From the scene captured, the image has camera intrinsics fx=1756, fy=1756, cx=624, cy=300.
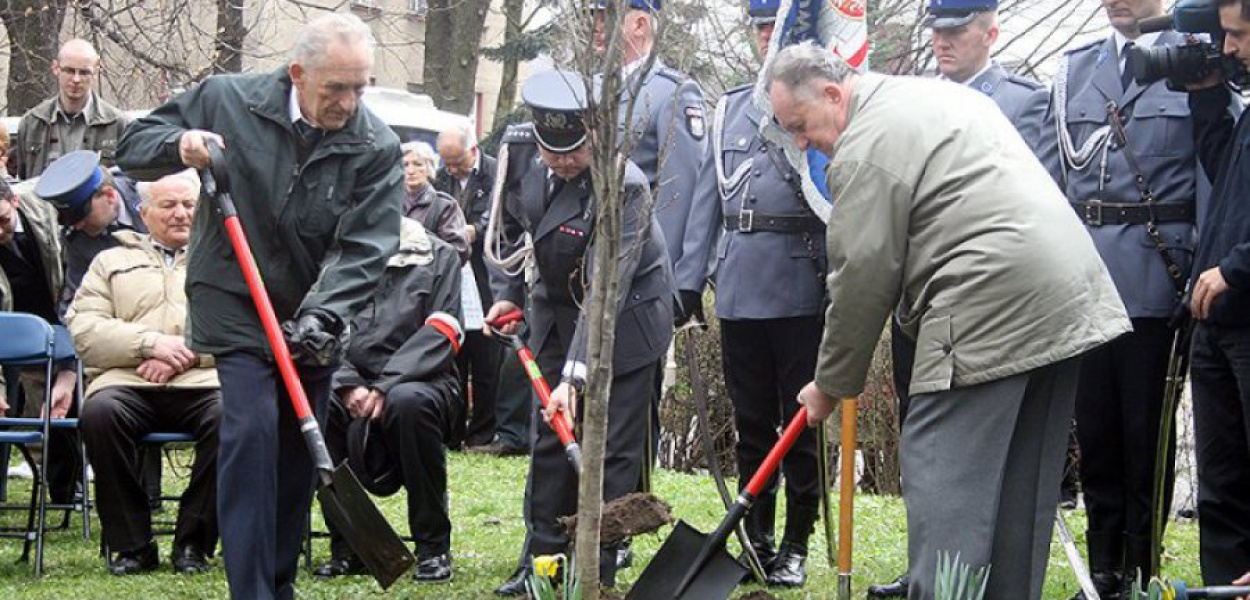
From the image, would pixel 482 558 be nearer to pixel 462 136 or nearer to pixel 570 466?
pixel 570 466

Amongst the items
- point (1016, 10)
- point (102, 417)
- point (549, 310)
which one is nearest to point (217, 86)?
point (549, 310)

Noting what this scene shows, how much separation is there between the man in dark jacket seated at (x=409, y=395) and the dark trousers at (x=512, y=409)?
3832mm

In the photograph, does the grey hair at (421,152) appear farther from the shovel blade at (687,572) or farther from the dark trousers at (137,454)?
the shovel blade at (687,572)

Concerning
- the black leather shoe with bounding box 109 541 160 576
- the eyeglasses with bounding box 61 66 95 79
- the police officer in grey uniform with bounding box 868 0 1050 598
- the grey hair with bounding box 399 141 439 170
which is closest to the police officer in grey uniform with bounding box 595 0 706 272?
the police officer in grey uniform with bounding box 868 0 1050 598

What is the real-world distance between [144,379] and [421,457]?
1.29 m

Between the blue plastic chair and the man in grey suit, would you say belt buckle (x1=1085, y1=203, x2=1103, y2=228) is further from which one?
the blue plastic chair

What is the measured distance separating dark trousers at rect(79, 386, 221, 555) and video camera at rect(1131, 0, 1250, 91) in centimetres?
414

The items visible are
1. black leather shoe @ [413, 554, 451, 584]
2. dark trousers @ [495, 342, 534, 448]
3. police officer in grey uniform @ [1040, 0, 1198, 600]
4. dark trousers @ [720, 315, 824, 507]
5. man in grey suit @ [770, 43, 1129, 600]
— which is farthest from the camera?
Result: dark trousers @ [495, 342, 534, 448]

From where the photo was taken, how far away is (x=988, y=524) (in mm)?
4895

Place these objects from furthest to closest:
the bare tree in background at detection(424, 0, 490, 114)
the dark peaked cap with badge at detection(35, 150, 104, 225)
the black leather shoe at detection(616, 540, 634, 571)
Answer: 1. the bare tree in background at detection(424, 0, 490, 114)
2. the dark peaked cap with badge at detection(35, 150, 104, 225)
3. the black leather shoe at detection(616, 540, 634, 571)

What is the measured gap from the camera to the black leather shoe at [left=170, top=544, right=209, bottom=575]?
296 inches

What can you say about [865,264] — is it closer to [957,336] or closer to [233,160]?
[957,336]

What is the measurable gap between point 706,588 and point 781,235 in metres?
1.74

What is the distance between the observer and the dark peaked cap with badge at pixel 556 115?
6336 millimetres
